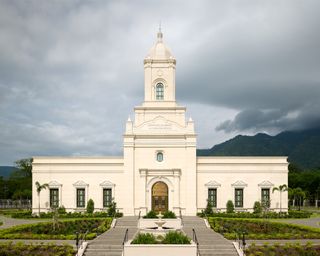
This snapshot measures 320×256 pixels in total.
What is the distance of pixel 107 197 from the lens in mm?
46188

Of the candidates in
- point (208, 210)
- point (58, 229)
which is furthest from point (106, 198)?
point (58, 229)

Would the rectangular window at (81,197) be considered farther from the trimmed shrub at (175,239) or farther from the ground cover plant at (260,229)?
the trimmed shrub at (175,239)

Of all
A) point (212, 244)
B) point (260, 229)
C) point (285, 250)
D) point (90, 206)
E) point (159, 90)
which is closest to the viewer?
point (285, 250)

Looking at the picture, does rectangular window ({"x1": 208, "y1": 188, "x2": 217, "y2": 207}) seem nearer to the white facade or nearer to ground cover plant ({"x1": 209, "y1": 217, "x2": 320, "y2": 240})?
the white facade

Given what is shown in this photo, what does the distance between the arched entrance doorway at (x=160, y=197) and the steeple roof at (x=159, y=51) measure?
13246 millimetres

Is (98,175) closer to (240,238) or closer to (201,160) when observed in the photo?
(201,160)

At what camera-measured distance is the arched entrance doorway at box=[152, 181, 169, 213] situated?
44.6m

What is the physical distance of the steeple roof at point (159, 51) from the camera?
4806cm

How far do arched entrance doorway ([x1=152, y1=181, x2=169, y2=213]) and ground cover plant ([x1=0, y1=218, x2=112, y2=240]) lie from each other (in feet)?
23.5

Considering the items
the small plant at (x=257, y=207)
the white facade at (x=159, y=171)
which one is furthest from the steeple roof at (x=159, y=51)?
the small plant at (x=257, y=207)

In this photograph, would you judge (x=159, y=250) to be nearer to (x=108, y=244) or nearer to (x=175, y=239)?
(x=175, y=239)

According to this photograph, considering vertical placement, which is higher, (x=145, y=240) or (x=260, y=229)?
(x=145, y=240)

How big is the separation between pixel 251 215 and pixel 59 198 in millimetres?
19190

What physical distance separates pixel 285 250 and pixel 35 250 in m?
13.5
